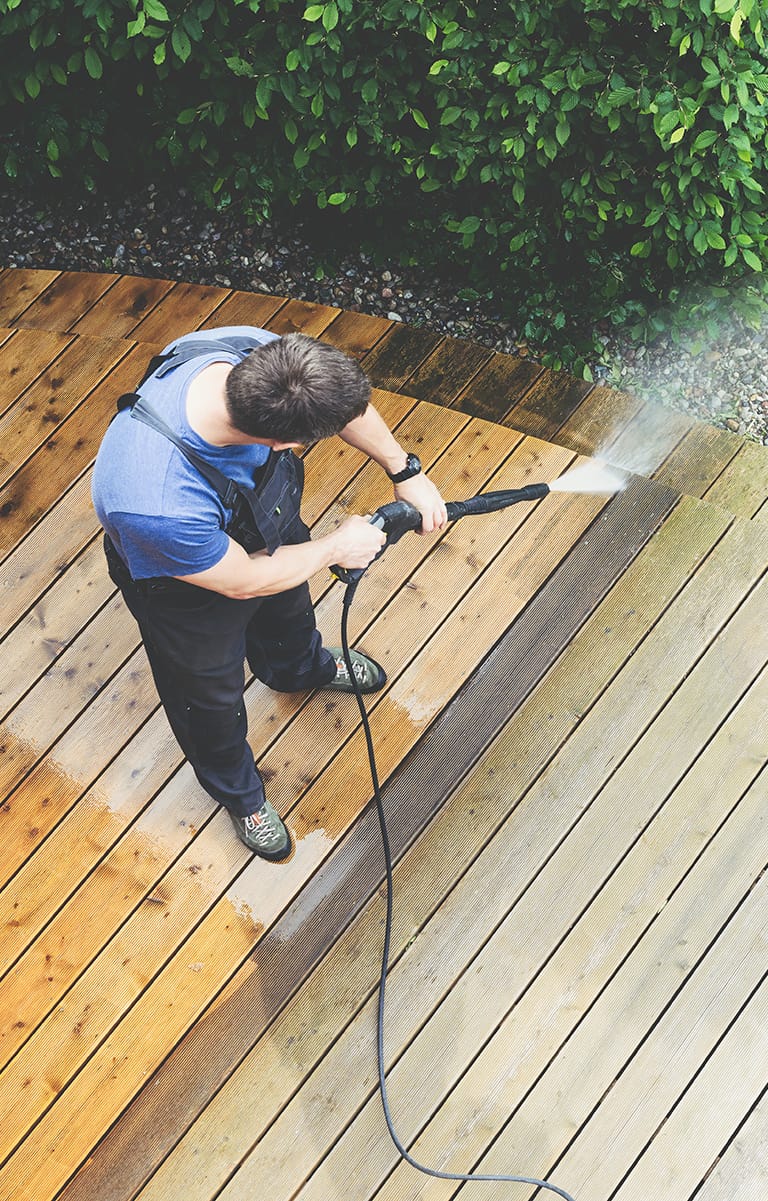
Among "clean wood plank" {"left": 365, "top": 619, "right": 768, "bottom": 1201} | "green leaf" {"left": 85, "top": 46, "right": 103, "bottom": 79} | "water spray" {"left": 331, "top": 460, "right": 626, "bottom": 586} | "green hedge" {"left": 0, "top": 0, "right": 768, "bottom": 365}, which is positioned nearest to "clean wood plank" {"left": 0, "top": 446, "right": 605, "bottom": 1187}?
"clean wood plank" {"left": 365, "top": 619, "right": 768, "bottom": 1201}

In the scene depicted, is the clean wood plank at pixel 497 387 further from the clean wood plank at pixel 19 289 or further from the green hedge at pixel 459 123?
the clean wood plank at pixel 19 289

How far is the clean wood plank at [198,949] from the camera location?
8.16 feet

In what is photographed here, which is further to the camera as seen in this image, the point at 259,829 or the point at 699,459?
the point at 699,459

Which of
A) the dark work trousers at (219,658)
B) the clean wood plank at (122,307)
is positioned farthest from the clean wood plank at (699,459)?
the clean wood plank at (122,307)

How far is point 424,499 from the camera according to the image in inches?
89.0

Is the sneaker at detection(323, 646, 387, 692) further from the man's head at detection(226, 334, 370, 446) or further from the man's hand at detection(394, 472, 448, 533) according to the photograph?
the man's head at detection(226, 334, 370, 446)

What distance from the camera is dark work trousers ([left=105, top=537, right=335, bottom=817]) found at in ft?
6.79

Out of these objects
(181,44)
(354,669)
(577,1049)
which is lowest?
(577,1049)

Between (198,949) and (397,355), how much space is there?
1926mm

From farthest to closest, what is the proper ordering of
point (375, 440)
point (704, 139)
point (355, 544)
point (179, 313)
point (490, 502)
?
point (179, 313) → point (704, 139) → point (490, 502) → point (375, 440) → point (355, 544)

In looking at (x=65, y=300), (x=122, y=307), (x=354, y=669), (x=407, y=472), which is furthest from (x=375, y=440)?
(x=65, y=300)

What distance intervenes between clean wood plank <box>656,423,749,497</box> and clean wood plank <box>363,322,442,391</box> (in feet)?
2.83

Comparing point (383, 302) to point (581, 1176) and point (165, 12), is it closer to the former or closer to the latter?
point (165, 12)

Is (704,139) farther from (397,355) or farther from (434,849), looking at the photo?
(434,849)
